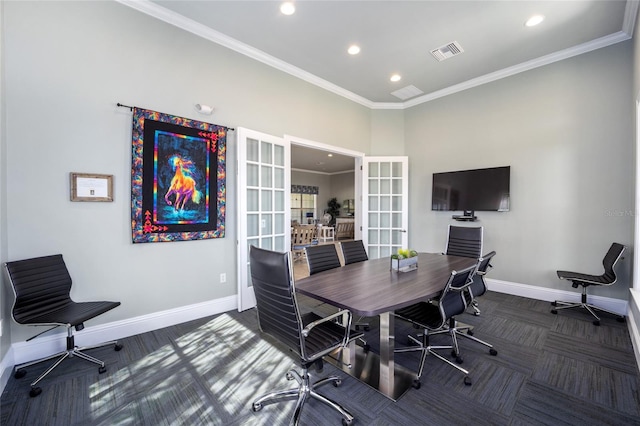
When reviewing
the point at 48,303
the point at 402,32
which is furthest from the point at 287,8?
the point at 48,303

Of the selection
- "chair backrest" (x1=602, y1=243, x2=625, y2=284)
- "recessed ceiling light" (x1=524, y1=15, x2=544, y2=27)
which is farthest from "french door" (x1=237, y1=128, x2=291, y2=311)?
"chair backrest" (x1=602, y1=243, x2=625, y2=284)

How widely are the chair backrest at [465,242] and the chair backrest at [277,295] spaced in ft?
9.80

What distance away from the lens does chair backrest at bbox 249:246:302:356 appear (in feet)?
5.04

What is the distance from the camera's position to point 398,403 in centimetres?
187

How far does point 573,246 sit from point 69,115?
19.5 feet

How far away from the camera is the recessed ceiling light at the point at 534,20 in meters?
2.99

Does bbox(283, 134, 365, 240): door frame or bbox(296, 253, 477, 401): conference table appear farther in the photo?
bbox(283, 134, 365, 240): door frame

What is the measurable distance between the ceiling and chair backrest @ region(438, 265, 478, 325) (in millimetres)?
2689

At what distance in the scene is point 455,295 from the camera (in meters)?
2.23

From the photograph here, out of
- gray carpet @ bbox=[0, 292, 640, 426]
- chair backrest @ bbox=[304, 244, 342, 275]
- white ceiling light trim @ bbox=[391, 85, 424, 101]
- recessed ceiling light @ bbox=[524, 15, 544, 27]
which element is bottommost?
gray carpet @ bbox=[0, 292, 640, 426]

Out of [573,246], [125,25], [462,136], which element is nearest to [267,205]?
[125,25]

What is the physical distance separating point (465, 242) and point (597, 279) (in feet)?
4.58

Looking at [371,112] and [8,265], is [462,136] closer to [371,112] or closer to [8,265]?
Answer: [371,112]

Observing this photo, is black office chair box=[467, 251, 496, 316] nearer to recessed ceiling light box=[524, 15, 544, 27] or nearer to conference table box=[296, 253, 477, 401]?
conference table box=[296, 253, 477, 401]
